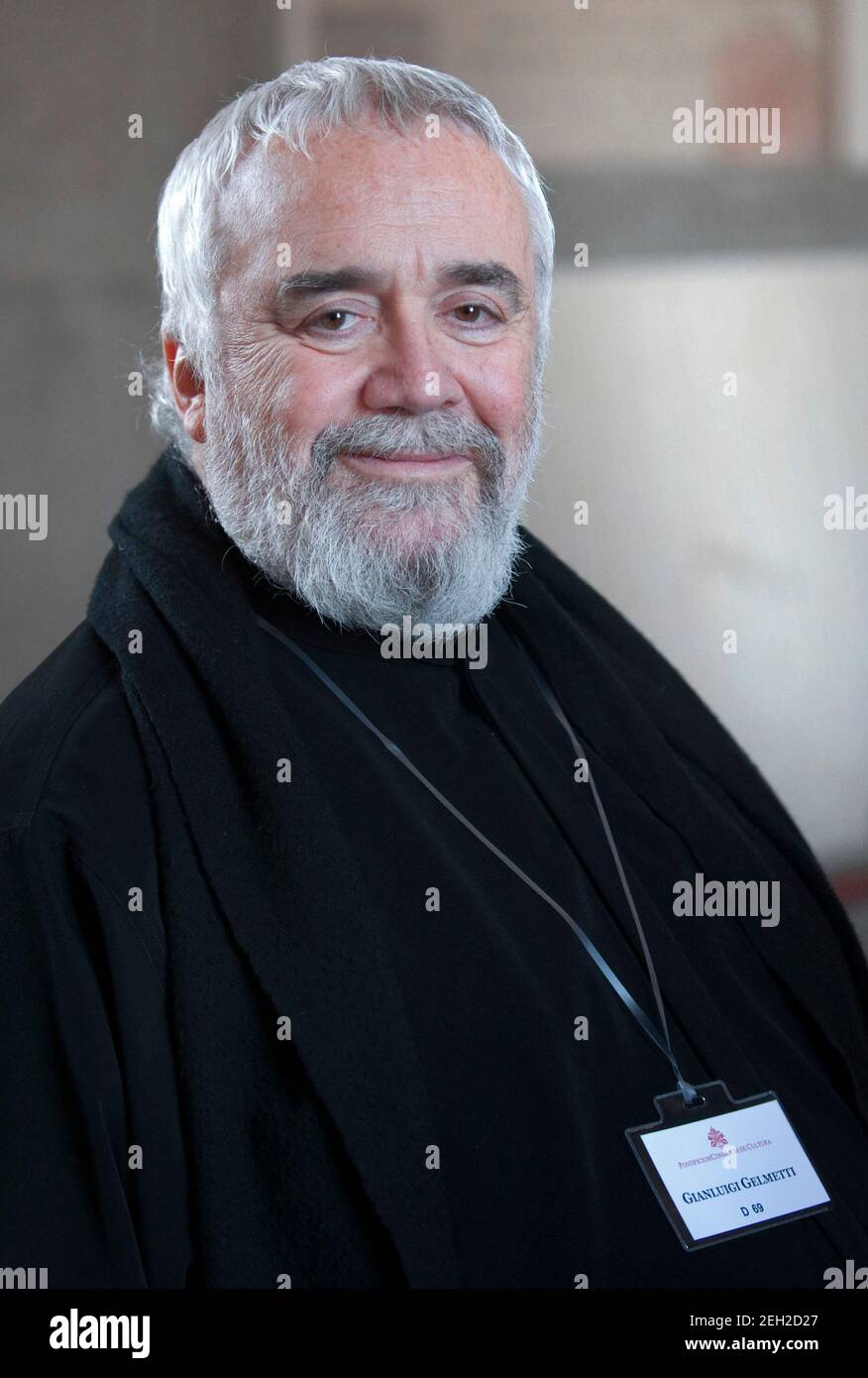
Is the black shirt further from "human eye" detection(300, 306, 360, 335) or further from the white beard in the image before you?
"human eye" detection(300, 306, 360, 335)

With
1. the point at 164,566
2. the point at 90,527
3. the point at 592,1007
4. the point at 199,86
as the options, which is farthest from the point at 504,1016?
the point at 199,86

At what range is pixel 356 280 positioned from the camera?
4.42 feet

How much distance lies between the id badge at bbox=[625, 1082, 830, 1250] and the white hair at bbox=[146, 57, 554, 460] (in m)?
0.81

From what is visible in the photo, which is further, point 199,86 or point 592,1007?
point 199,86

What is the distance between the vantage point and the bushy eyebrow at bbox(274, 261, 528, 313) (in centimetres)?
135

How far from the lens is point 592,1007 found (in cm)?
135

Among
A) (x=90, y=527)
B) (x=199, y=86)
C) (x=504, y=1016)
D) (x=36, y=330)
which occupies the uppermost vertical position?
(x=199, y=86)

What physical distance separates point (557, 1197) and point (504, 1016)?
16 centimetres

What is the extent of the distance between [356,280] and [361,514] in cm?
23

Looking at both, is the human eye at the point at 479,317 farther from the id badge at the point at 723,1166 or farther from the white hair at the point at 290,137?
the id badge at the point at 723,1166

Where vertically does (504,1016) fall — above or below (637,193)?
below

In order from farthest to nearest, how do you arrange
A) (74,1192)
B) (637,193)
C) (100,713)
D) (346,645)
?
(637,193), (346,645), (100,713), (74,1192)

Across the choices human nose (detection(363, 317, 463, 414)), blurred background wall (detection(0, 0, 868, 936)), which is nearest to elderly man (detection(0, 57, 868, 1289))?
human nose (detection(363, 317, 463, 414))

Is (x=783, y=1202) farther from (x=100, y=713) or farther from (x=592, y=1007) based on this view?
(x=100, y=713)
